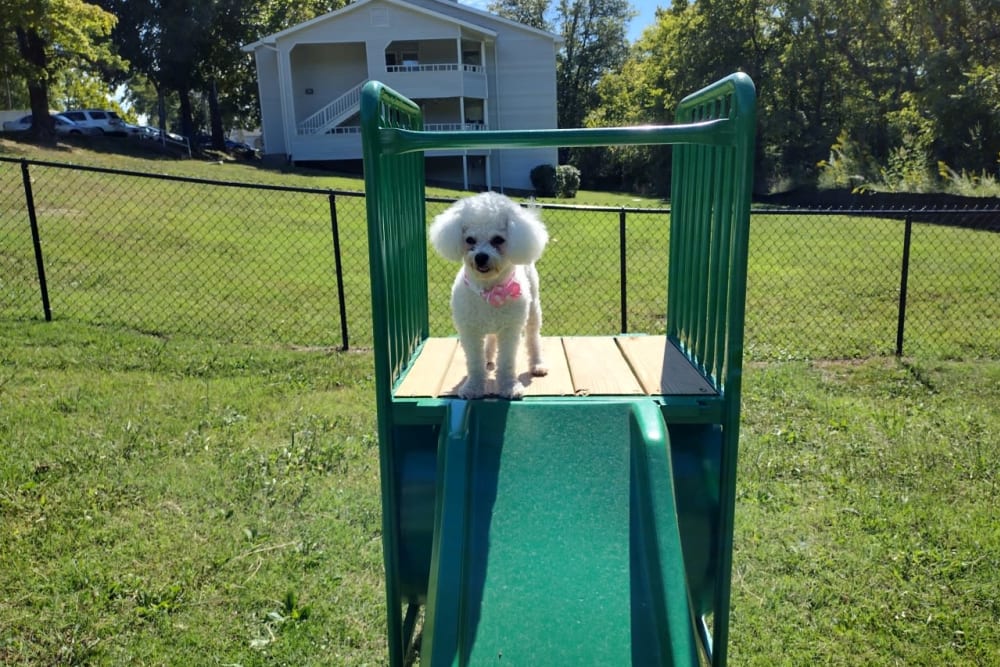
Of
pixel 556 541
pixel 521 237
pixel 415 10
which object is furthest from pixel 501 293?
pixel 415 10

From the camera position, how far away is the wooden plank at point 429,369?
3.03 m

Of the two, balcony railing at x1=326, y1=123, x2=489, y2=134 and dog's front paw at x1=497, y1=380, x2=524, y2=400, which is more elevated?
balcony railing at x1=326, y1=123, x2=489, y2=134

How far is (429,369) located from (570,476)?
0.99 metres

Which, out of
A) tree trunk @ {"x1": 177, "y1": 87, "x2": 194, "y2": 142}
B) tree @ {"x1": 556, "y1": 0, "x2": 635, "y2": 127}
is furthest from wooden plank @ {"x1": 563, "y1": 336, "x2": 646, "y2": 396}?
tree @ {"x1": 556, "y1": 0, "x2": 635, "y2": 127}

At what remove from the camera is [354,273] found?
1051cm

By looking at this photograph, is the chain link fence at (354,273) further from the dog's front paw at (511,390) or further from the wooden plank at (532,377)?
the dog's front paw at (511,390)

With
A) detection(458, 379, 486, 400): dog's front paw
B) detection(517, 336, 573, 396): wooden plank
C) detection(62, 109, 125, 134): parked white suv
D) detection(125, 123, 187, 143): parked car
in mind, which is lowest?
detection(517, 336, 573, 396): wooden plank

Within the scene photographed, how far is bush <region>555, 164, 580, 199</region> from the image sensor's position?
97.0 feet

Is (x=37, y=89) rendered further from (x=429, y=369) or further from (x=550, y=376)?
(x=550, y=376)

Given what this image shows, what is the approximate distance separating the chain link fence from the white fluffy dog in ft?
10.5

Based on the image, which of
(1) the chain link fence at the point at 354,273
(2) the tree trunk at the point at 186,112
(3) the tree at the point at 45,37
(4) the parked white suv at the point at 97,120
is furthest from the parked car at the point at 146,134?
(1) the chain link fence at the point at 354,273

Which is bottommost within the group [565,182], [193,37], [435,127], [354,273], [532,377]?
[354,273]

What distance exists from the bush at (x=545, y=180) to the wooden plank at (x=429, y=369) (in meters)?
26.1

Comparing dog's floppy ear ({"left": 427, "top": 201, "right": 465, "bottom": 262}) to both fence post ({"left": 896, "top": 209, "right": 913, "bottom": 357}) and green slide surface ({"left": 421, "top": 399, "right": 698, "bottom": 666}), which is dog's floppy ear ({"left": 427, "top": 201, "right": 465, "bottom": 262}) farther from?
fence post ({"left": 896, "top": 209, "right": 913, "bottom": 357})
